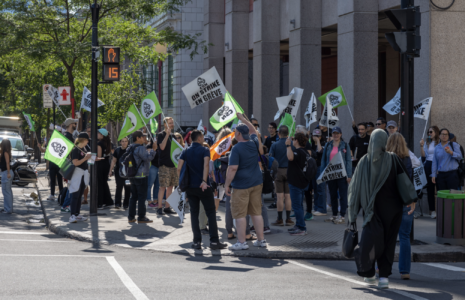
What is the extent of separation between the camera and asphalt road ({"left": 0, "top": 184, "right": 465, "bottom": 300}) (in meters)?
6.44

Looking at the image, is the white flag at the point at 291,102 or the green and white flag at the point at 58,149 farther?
the white flag at the point at 291,102

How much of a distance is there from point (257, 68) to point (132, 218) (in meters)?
11.4

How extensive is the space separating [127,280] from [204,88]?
19.1ft

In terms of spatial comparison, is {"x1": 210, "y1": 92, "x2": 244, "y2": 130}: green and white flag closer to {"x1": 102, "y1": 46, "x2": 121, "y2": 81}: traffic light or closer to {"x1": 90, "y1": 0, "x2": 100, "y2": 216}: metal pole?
{"x1": 102, "y1": 46, "x2": 121, "y2": 81}: traffic light

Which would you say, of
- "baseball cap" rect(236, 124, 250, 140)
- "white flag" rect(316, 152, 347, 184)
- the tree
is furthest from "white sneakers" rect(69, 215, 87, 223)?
the tree

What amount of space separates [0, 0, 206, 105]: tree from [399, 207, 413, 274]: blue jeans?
1251 centimetres

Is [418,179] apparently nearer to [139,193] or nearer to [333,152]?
[333,152]

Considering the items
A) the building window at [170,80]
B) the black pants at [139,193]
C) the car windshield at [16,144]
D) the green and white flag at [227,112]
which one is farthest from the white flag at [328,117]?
the building window at [170,80]

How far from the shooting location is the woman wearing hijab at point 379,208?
6.85 metres

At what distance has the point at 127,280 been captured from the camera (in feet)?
23.2

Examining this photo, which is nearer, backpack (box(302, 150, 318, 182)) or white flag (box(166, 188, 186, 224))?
white flag (box(166, 188, 186, 224))

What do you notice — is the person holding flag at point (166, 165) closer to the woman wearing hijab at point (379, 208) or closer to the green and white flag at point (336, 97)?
the green and white flag at point (336, 97)

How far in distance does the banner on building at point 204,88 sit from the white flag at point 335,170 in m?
2.62

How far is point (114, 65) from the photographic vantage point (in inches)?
503
